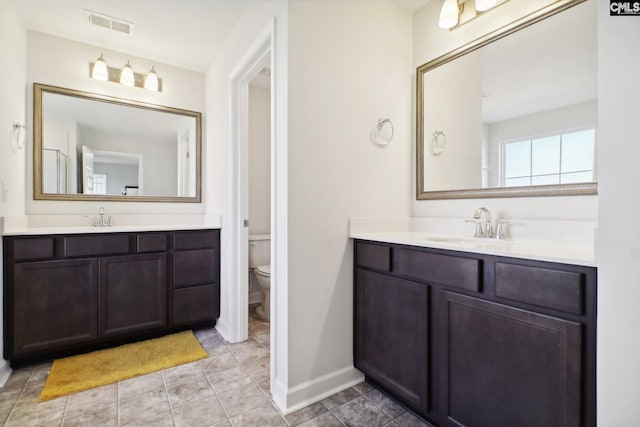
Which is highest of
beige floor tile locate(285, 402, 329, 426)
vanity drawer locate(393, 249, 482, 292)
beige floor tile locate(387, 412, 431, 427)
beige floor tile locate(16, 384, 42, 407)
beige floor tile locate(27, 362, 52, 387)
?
vanity drawer locate(393, 249, 482, 292)

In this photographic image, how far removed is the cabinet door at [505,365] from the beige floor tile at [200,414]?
1.11 m

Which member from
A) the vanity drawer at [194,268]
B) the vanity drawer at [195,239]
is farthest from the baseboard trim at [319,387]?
the vanity drawer at [195,239]

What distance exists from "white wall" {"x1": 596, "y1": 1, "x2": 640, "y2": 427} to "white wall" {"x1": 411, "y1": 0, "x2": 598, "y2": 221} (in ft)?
2.08

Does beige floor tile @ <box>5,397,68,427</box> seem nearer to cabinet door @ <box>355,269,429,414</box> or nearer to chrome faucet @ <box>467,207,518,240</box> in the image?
cabinet door @ <box>355,269,429,414</box>

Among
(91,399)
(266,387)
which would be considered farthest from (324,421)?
(91,399)

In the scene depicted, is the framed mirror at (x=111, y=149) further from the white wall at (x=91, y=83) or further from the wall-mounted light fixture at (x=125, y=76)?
the wall-mounted light fixture at (x=125, y=76)

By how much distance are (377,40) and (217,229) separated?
1.89 meters

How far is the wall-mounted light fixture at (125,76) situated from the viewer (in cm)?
248

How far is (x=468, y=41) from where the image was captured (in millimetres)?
1807

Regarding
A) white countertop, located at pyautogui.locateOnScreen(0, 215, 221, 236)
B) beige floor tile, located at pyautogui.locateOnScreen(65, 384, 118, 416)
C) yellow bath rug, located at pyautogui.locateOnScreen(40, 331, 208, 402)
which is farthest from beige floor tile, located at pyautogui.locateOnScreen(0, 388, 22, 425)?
white countertop, located at pyautogui.locateOnScreen(0, 215, 221, 236)

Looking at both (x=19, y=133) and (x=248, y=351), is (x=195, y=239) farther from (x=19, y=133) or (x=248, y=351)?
(x=19, y=133)

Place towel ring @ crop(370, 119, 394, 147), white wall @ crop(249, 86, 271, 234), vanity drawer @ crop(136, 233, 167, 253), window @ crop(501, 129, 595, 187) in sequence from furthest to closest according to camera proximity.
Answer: white wall @ crop(249, 86, 271, 234)
vanity drawer @ crop(136, 233, 167, 253)
towel ring @ crop(370, 119, 394, 147)
window @ crop(501, 129, 595, 187)

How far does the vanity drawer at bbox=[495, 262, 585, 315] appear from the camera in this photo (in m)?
0.94

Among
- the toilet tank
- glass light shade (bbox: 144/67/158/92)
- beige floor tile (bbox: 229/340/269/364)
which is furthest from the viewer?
the toilet tank
